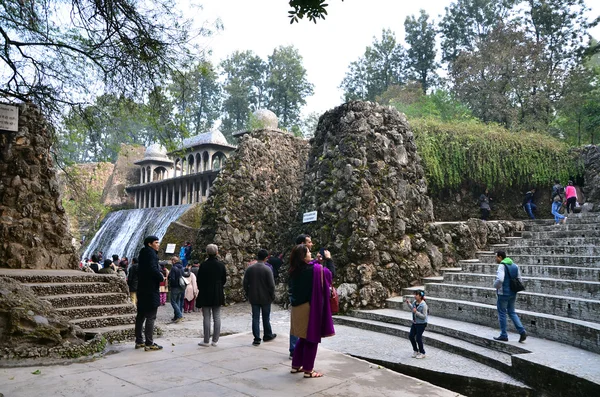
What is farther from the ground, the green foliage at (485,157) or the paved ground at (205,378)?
the green foliage at (485,157)

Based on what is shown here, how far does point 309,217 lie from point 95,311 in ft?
18.3

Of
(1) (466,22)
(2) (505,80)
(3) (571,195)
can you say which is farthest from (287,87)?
(3) (571,195)

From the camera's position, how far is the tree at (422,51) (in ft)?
111

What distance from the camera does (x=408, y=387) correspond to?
432 cm

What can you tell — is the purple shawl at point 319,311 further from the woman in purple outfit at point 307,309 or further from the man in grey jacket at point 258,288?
the man in grey jacket at point 258,288

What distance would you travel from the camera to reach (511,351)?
5598 mm

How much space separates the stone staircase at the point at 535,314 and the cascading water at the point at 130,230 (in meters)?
13.4

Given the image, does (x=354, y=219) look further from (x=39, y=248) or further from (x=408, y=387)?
(x=39, y=248)

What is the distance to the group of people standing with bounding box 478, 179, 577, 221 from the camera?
11.4 m

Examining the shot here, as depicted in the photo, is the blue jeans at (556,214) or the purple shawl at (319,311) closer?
the purple shawl at (319,311)

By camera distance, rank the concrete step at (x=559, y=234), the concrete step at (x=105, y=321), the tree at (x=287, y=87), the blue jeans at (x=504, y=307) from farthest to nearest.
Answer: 1. the tree at (x=287, y=87)
2. the concrete step at (x=559, y=234)
3. the concrete step at (x=105, y=321)
4. the blue jeans at (x=504, y=307)

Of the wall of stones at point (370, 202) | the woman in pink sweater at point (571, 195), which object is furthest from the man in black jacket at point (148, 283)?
the woman in pink sweater at point (571, 195)

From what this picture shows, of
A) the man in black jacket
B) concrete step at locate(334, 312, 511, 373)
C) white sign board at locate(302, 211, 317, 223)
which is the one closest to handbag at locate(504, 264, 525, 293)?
concrete step at locate(334, 312, 511, 373)

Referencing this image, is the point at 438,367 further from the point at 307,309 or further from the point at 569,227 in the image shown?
the point at 569,227
